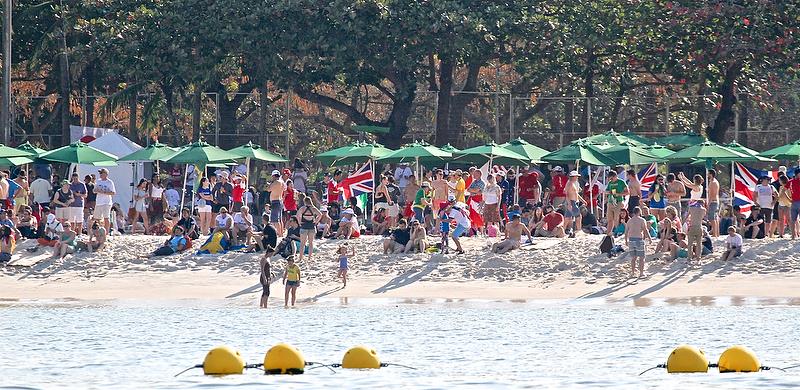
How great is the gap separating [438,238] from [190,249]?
196 inches

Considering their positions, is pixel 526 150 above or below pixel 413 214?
above

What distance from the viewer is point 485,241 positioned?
30.9 metres

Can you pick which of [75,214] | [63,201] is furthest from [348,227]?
[63,201]

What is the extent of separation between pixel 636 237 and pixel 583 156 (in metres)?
4.98

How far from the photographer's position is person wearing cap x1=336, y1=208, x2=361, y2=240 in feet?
103

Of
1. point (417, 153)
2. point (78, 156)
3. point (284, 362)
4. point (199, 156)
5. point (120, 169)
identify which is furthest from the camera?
point (120, 169)

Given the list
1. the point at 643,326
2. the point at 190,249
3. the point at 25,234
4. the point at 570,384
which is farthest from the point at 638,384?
the point at 25,234

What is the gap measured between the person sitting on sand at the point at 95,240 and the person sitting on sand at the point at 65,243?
23 centimetres

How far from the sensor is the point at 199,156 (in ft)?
108

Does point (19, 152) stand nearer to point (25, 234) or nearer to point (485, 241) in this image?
point (25, 234)

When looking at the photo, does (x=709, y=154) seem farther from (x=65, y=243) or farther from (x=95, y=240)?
(x=65, y=243)

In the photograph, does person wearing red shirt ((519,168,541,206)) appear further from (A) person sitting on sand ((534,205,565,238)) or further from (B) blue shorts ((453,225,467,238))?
(B) blue shorts ((453,225,467,238))

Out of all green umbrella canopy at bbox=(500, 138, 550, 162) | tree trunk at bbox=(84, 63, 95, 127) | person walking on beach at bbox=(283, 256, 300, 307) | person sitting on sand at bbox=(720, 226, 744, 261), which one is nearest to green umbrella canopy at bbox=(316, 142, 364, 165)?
green umbrella canopy at bbox=(500, 138, 550, 162)

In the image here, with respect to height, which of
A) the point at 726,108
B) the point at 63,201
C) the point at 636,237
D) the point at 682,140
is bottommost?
the point at 636,237
